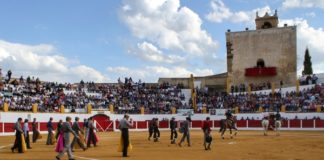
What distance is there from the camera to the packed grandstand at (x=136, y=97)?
43.9m

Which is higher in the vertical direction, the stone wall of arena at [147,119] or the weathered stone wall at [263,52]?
the weathered stone wall at [263,52]

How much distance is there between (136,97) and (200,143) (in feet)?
93.5

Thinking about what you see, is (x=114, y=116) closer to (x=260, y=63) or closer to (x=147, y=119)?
(x=147, y=119)

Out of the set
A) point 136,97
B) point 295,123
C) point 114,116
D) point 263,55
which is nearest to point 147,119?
point 114,116

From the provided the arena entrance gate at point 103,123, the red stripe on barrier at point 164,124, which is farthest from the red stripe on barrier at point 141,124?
the arena entrance gate at point 103,123

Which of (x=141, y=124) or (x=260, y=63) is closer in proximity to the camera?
(x=141, y=124)

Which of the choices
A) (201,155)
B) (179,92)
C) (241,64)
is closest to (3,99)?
(179,92)

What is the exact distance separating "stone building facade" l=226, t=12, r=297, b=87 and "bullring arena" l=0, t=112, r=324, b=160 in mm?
12414

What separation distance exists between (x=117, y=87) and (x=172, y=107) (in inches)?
277

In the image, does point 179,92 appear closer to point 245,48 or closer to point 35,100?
point 245,48

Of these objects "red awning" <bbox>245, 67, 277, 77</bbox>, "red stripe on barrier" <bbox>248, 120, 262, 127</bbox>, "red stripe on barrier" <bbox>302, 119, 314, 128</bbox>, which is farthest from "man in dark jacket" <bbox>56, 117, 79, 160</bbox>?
"red awning" <bbox>245, 67, 277, 77</bbox>

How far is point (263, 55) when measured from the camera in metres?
60.9

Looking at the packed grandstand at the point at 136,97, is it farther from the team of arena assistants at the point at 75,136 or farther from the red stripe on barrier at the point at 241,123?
the team of arena assistants at the point at 75,136

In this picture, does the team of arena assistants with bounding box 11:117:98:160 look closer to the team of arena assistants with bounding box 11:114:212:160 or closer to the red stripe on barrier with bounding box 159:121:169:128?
the team of arena assistants with bounding box 11:114:212:160
